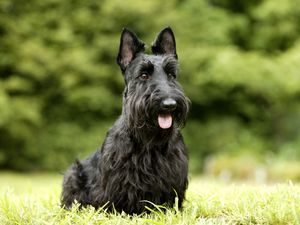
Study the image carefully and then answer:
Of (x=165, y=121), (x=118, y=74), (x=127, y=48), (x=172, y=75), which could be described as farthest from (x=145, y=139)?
(x=118, y=74)

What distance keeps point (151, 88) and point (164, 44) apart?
68 centimetres

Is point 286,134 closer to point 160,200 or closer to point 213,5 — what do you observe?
point 213,5

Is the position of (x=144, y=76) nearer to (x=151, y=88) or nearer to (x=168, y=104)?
(x=151, y=88)

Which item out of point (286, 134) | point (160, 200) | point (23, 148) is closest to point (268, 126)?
point (286, 134)

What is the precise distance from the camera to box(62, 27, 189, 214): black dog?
4.09 metres

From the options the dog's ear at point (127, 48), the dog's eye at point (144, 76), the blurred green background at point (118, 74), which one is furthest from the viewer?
the blurred green background at point (118, 74)

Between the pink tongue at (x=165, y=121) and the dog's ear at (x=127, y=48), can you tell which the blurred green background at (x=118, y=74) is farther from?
the pink tongue at (x=165, y=121)

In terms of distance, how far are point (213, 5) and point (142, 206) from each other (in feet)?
48.7

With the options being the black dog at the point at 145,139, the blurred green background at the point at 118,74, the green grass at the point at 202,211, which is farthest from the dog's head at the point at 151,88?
the blurred green background at the point at 118,74

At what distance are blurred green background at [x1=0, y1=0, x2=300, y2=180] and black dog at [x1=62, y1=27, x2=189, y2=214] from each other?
10163 mm

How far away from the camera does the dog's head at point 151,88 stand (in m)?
4.03

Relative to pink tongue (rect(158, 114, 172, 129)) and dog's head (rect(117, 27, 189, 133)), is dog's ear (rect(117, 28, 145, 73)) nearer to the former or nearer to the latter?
dog's head (rect(117, 27, 189, 133))

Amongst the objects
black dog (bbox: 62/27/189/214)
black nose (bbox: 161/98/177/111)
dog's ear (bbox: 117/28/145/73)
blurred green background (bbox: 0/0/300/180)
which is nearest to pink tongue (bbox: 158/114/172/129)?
black dog (bbox: 62/27/189/214)

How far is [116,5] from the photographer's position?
15.9m
